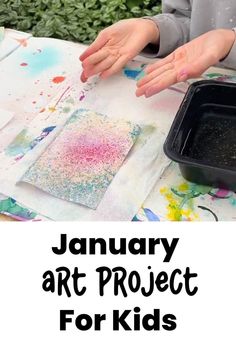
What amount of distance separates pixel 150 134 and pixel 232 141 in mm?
136

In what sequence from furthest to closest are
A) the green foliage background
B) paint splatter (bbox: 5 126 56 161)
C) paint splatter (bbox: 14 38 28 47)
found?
the green foliage background < paint splatter (bbox: 14 38 28 47) < paint splatter (bbox: 5 126 56 161)

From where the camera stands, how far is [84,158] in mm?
807

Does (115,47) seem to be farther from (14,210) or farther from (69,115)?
(14,210)

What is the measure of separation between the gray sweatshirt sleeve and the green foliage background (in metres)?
0.48

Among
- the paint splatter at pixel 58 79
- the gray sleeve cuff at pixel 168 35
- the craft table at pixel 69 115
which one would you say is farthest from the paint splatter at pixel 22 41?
the gray sleeve cuff at pixel 168 35

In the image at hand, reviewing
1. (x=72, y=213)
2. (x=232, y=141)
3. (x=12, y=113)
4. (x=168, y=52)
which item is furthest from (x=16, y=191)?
(x=168, y=52)

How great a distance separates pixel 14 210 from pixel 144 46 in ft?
1.46

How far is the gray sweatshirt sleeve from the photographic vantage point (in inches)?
40.7

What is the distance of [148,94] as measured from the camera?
87cm

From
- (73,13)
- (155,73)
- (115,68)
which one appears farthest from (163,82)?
(73,13)

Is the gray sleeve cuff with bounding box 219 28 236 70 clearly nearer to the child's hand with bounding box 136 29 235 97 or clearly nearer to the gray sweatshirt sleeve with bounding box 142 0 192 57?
the child's hand with bounding box 136 29 235 97

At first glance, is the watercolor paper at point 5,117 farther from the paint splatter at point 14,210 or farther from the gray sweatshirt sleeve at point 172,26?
the gray sweatshirt sleeve at point 172,26

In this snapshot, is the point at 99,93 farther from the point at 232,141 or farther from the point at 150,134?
the point at 232,141

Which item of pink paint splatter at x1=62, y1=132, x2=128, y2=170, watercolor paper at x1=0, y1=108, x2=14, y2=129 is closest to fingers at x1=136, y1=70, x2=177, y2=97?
pink paint splatter at x1=62, y1=132, x2=128, y2=170
